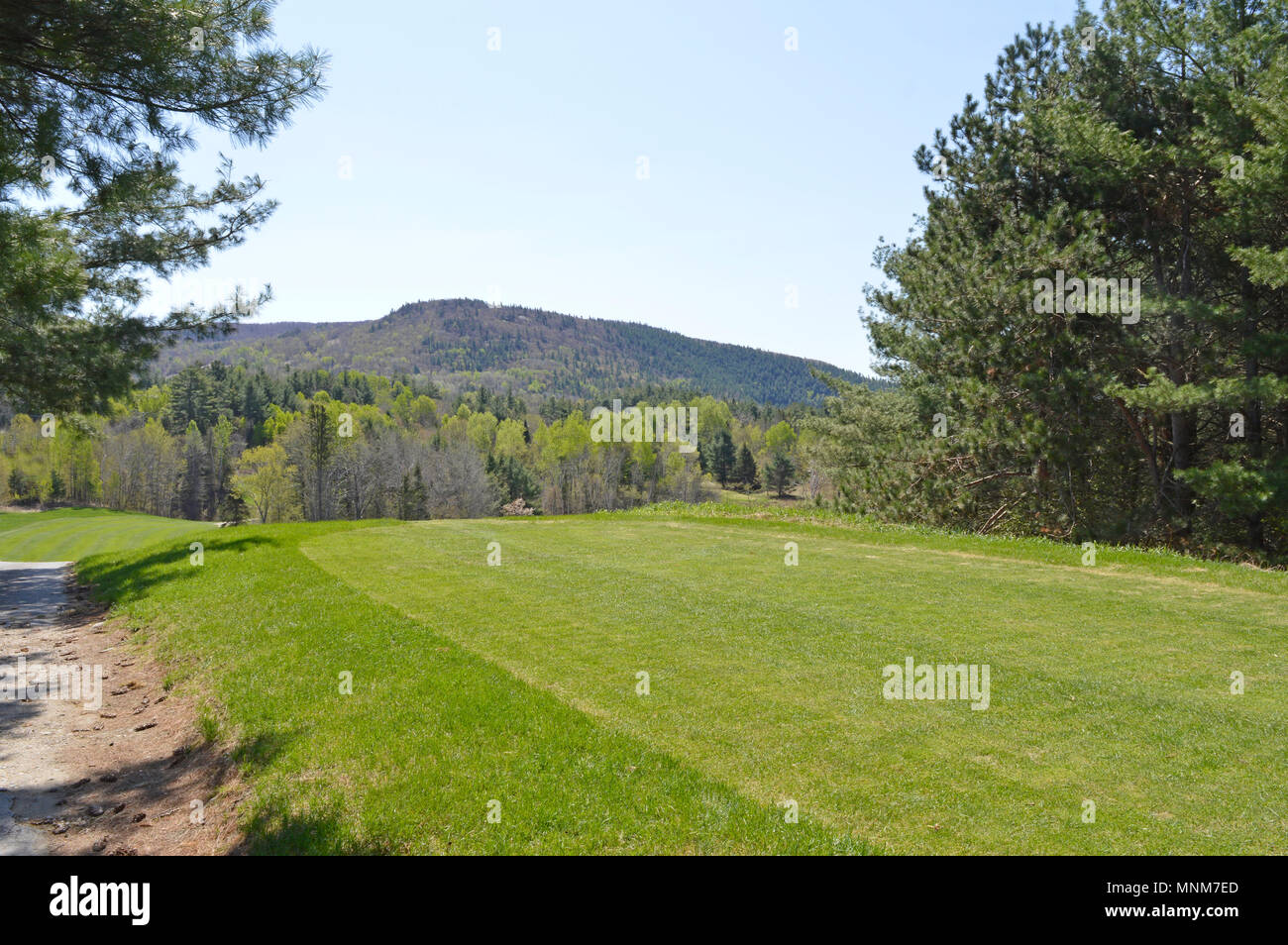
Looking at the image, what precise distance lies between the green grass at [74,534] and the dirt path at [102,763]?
18.2 m

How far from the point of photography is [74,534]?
130 ft

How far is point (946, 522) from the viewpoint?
77.1ft

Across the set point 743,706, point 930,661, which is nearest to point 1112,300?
point 930,661

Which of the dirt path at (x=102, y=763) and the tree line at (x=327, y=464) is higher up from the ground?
the tree line at (x=327, y=464)

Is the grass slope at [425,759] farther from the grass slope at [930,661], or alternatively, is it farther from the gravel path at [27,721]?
→ the gravel path at [27,721]

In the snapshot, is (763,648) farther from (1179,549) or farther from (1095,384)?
(1179,549)

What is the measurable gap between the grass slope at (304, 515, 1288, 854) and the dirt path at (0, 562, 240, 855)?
313 cm

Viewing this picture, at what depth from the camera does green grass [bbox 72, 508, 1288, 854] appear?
16.5 ft

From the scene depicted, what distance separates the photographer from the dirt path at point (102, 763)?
596 centimetres

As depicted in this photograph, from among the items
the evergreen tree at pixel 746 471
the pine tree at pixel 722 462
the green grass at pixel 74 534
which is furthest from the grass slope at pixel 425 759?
the pine tree at pixel 722 462

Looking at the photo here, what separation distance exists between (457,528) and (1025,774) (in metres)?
18.5

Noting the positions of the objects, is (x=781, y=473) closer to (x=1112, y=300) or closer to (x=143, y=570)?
(x=1112, y=300)

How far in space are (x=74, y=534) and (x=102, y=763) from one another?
40.9 m
